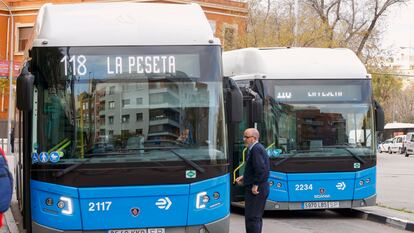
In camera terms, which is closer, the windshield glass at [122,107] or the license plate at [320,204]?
the windshield glass at [122,107]

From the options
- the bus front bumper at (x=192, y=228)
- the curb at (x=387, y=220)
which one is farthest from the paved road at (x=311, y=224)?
the bus front bumper at (x=192, y=228)

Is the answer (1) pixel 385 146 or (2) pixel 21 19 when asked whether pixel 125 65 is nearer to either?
(2) pixel 21 19

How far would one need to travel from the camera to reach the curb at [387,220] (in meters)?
12.0

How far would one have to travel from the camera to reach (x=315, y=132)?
41.6 ft

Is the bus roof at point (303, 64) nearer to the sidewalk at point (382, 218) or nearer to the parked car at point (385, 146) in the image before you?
the sidewalk at point (382, 218)

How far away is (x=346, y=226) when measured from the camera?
12.3m

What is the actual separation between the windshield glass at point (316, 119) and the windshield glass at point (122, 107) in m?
4.48

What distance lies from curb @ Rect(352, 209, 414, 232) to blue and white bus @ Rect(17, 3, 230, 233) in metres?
4.90

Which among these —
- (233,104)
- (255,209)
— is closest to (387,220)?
(255,209)

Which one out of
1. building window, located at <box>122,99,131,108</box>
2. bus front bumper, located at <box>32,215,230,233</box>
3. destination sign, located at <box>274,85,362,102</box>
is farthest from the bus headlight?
destination sign, located at <box>274,85,362,102</box>

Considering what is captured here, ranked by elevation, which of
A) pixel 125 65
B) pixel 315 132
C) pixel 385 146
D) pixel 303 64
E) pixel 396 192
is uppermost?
pixel 303 64

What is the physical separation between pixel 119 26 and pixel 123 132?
140 cm

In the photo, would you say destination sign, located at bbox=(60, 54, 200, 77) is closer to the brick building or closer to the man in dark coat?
the man in dark coat

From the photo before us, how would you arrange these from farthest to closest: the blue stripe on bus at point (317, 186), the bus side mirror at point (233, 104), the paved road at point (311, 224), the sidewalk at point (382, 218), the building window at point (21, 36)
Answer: the building window at point (21, 36) < the blue stripe on bus at point (317, 186) < the paved road at point (311, 224) < the sidewalk at point (382, 218) < the bus side mirror at point (233, 104)
